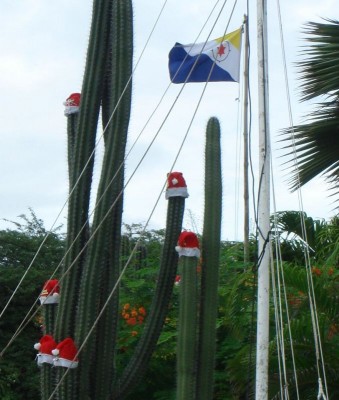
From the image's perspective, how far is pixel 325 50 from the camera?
9430 mm

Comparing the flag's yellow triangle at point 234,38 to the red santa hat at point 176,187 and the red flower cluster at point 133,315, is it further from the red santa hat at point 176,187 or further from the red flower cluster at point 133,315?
the red flower cluster at point 133,315

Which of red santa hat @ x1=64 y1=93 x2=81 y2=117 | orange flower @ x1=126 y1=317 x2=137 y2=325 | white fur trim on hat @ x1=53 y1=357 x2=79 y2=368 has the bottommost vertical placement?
white fur trim on hat @ x1=53 y1=357 x2=79 y2=368

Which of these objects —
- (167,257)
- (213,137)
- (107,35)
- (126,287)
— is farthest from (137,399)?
(107,35)

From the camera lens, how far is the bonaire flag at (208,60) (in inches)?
350

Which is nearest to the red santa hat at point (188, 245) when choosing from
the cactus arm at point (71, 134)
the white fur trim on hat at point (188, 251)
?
the white fur trim on hat at point (188, 251)

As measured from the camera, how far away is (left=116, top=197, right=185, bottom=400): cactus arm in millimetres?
8266

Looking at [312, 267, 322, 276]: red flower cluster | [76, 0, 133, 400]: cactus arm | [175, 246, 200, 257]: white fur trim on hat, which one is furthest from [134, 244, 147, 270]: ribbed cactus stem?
[175, 246, 200, 257]: white fur trim on hat

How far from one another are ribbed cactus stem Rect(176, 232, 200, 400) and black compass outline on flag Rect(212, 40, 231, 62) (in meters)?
2.25

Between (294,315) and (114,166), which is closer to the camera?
(114,166)

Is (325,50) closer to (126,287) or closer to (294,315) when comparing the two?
(294,315)

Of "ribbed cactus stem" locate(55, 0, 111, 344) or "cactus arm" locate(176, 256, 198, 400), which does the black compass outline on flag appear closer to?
"ribbed cactus stem" locate(55, 0, 111, 344)

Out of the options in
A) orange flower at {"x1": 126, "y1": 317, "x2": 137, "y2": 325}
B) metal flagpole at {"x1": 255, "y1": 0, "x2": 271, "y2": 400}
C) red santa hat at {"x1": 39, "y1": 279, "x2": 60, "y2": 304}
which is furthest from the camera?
orange flower at {"x1": 126, "y1": 317, "x2": 137, "y2": 325}

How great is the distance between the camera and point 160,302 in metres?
8.32

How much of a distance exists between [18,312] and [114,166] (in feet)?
26.9
